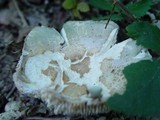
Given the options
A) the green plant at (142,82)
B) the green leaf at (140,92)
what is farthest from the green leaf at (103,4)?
the green leaf at (140,92)

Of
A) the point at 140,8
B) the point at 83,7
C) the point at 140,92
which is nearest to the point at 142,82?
the point at 140,92

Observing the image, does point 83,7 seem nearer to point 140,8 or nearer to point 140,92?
point 140,8

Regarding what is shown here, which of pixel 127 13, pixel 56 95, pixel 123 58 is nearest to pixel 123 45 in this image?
pixel 123 58

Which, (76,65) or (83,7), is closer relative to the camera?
(76,65)

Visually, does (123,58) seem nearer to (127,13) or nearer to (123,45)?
(123,45)

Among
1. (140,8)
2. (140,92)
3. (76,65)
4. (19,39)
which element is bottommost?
(140,92)

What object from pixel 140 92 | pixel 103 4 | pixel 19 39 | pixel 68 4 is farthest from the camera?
pixel 68 4

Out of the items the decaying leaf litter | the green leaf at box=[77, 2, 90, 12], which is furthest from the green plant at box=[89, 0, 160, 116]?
the green leaf at box=[77, 2, 90, 12]

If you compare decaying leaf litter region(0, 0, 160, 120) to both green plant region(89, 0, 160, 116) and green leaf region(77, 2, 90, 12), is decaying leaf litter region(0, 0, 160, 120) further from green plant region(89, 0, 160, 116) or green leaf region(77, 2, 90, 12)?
green plant region(89, 0, 160, 116)

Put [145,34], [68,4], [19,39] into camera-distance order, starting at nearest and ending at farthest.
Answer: [145,34] < [19,39] < [68,4]
